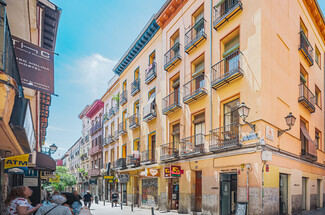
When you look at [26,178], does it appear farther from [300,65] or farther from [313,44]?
[313,44]

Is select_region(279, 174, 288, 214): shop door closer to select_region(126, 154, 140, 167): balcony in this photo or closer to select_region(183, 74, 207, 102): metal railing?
select_region(183, 74, 207, 102): metal railing

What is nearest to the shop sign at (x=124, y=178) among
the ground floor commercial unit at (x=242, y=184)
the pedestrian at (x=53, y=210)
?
the ground floor commercial unit at (x=242, y=184)

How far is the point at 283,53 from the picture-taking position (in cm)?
1434

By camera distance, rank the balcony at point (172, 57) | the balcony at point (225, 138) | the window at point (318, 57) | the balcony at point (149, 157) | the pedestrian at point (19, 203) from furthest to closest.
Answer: the balcony at point (149, 157), the window at point (318, 57), the balcony at point (172, 57), the balcony at point (225, 138), the pedestrian at point (19, 203)

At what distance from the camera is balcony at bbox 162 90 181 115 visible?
58.9 ft

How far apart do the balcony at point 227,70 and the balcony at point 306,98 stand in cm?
512

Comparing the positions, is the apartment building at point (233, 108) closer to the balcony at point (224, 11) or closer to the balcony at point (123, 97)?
the balcony at point (224, 11)

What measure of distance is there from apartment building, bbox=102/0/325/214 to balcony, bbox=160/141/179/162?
11 cm

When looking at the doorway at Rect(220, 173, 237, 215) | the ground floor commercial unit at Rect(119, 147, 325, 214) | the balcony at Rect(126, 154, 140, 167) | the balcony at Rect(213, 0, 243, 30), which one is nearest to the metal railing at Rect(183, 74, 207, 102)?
the balcony at Rect(213, 0, 243, 30)

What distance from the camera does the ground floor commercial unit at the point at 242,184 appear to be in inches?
446

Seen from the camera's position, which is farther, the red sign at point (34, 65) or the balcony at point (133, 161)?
the balcony at point (133, 161)

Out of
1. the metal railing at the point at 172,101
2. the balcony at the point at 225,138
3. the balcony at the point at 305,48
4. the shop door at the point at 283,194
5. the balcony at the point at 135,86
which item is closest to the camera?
the balcony at the point at 225,138

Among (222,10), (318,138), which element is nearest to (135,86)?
(222,10)

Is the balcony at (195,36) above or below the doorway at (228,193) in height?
above
